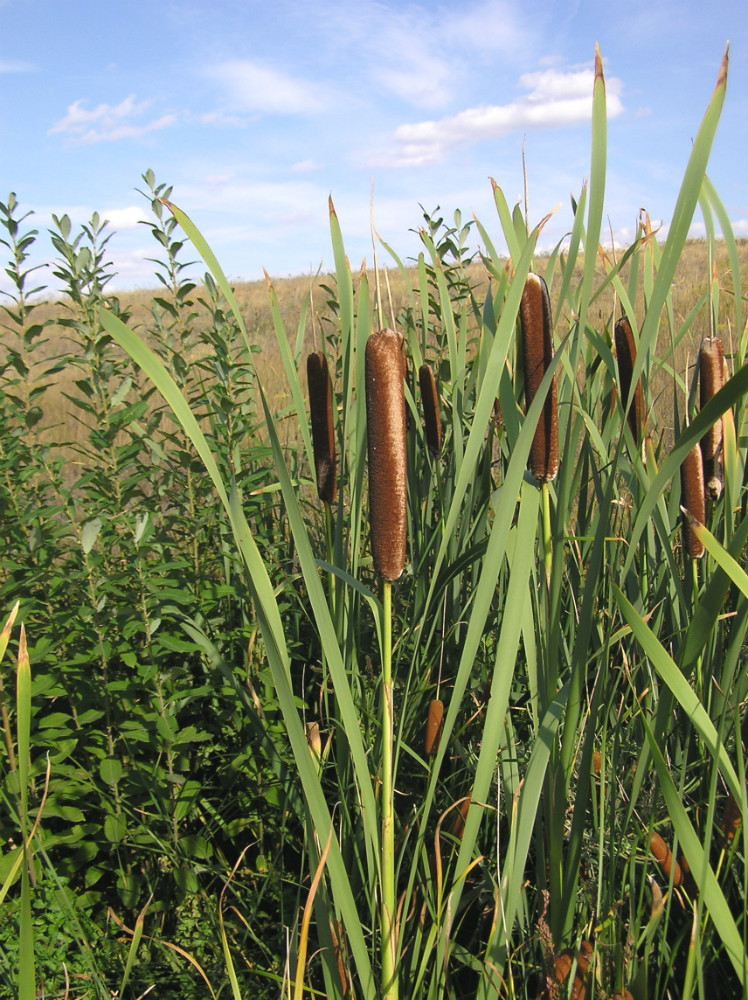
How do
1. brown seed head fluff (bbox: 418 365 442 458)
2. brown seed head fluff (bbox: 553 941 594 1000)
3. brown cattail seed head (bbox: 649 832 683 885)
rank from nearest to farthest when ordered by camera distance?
brown seed head fluff (bbox: 553 941 594 1000)
brown cattail seed head (bbox: 649 832 683 885)
brown seed head fluff (bbox: 418 365 442 458)

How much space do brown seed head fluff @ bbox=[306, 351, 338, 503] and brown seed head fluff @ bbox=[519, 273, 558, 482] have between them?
1.18 feet

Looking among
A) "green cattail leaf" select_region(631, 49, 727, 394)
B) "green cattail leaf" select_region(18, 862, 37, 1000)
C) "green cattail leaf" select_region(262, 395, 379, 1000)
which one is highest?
"green cattail leaf" select_region(631, 49, 727, 394)

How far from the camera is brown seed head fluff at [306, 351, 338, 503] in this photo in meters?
1.12

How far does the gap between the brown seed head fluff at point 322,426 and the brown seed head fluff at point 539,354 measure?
358 mm

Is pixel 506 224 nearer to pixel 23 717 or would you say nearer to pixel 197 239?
pixel 197 239

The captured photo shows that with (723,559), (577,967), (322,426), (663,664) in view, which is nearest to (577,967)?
(577,967)

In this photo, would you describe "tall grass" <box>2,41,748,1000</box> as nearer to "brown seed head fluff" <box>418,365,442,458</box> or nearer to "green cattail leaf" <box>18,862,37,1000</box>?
"brown seed head fluff" <box>418,365,442,458</box>

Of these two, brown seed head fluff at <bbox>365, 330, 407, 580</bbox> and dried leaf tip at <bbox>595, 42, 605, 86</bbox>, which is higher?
dried leaf tip at <bbox>595, 42, 605, 86</bbox>

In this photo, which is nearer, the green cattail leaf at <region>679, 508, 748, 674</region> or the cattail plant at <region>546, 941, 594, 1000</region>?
the green cattail leaf at <region>679, 508, 748, 674</region>

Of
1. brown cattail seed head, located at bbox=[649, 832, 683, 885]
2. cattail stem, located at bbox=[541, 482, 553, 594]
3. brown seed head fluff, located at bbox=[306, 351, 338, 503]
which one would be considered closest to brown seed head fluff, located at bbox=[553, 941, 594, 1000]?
brown cattail seed head, located at bbox=[649, 832, 683, 885]

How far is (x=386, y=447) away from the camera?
0.71 meters

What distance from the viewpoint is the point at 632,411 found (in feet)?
3.97

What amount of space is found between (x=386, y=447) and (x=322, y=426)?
439mm

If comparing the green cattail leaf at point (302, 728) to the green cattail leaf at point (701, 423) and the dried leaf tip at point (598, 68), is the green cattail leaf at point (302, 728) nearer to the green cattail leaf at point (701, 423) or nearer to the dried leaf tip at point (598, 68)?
the green cattail leaf at point (701, 423)
